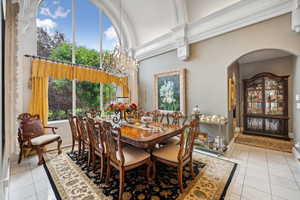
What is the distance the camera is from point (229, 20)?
9.95 ft

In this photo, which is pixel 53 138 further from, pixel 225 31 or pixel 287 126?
→ pixel 287 126

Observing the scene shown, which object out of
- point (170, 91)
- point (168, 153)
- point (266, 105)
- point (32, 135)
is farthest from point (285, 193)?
point (32, 135)

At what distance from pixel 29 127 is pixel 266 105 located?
6.75m

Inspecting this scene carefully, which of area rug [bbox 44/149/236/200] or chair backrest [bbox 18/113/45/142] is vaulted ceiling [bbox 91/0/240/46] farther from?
chair backrest [bbox 18/113/45/142]

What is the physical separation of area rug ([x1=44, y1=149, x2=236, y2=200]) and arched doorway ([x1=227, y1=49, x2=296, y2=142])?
201 cm

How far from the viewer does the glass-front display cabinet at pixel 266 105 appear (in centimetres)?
405

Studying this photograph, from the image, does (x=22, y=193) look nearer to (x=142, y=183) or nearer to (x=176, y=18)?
(x=142, y=183)

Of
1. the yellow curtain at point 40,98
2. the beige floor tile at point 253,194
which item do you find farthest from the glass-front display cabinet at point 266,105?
the yellow curtain at point 40,98

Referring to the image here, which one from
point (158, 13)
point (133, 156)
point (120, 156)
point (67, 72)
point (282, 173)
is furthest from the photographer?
point (158, 13)

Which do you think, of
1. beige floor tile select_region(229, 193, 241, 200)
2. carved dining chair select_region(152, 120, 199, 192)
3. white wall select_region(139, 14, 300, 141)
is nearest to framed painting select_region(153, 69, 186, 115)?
white wall select_region(139, 14, 300, 141)

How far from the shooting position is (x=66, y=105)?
12.5 feet

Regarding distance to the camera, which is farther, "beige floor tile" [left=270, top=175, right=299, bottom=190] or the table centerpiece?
the table centerpiece

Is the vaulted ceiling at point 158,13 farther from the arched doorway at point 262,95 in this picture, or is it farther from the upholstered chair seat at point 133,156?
the upholstered chair seat at point 133,156

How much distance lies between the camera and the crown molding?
2555mm
